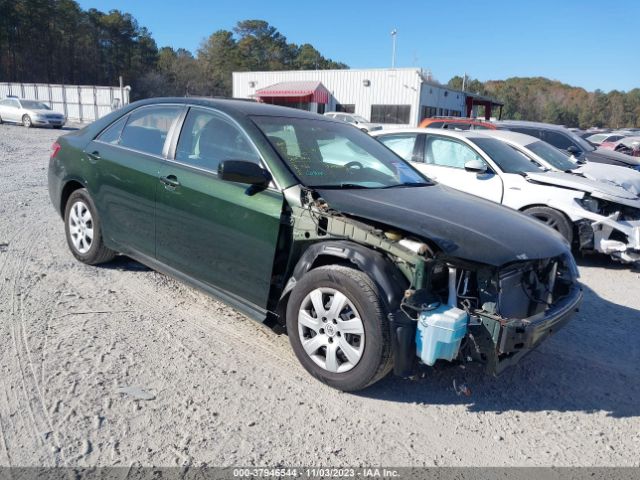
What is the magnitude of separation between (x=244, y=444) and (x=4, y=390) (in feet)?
4.85

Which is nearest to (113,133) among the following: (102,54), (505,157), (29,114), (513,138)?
(505,157)

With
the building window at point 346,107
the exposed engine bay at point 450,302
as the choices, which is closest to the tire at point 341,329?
the exposed engine bay at point 450,302

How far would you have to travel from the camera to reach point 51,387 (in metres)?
2.95

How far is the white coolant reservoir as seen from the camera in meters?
2.71

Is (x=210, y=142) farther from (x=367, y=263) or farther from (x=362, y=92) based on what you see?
(x=362, y=92)

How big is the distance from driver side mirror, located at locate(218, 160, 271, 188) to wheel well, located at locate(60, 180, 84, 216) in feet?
7.97

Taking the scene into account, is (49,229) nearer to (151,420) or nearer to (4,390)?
(4,390)

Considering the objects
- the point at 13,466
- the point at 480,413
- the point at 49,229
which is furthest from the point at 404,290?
the point at 49,229

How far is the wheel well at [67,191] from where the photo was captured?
5.00 m

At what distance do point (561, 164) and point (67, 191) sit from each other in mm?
6809

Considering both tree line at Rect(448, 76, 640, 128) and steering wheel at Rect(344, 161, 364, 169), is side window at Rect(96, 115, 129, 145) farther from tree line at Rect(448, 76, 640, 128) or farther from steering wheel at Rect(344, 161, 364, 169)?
tree line at Rect(448, 76, 640, 128)

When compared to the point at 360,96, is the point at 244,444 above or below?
below

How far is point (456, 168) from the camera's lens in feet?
23.6

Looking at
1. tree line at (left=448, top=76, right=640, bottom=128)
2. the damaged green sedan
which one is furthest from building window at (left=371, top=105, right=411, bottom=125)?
tree line at (left=448, top=76, right=640, bottom=128)
